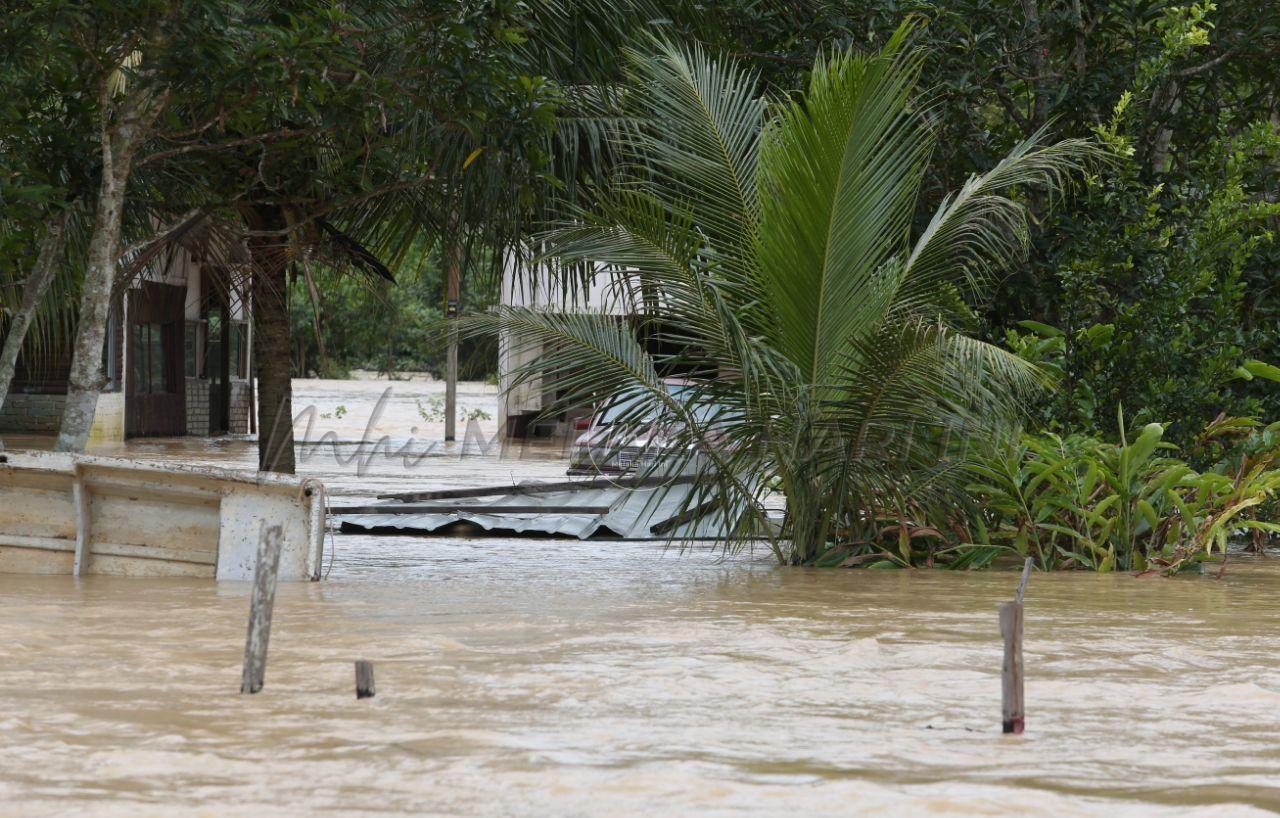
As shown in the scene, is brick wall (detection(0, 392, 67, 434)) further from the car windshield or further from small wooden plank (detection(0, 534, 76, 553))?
the car windshield

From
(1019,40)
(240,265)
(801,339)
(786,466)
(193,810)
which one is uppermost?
(1019,40)

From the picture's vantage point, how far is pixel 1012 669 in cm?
454

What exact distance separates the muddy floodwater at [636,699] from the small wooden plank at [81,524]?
0.13 meters

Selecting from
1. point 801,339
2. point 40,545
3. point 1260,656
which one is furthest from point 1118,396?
point 40,545

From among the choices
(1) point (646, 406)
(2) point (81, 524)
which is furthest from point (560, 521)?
(2) point (81, 524)

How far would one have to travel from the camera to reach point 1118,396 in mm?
10922

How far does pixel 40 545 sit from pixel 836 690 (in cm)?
536

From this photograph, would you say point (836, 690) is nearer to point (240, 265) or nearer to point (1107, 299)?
point (1107, 299)

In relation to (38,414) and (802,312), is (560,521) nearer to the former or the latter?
(802,312)

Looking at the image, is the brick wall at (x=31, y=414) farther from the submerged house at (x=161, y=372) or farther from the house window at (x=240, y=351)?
the house window at (x=240, y=351)

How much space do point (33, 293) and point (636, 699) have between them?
524 centimetres

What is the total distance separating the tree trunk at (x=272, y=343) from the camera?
13141mm

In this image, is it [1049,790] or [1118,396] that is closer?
[1049,790]

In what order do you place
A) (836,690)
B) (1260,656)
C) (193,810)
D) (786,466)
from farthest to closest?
(786,466) < (1260,656) < (836,690) < (193,810)
